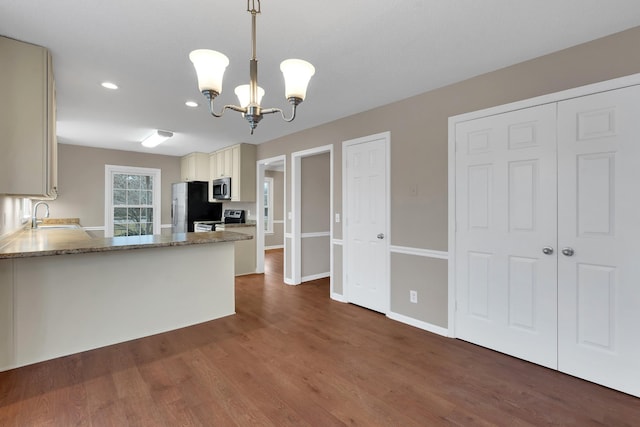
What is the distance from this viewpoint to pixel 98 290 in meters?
2.57

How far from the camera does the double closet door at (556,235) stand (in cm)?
199

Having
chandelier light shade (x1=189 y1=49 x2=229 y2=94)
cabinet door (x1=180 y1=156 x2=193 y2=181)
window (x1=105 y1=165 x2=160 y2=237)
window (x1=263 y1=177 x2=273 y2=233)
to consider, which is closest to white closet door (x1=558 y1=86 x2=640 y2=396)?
chandelier light shade (x1=189 y1=49 x2=229 y2=94)

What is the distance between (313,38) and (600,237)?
2.39 m

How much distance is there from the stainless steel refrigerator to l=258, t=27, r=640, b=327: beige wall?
→ 3.61m

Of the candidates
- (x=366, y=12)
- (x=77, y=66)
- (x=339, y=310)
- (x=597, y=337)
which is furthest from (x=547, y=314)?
(x=77, y=66)

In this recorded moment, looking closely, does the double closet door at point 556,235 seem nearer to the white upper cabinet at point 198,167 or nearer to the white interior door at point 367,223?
the white interior door at point 367,223

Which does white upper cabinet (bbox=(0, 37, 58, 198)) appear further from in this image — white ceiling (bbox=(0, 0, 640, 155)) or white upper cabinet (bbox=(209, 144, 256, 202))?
white upper cabinet (bbox=(209, 144, 256, 202))

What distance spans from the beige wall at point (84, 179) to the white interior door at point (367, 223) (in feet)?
16.1

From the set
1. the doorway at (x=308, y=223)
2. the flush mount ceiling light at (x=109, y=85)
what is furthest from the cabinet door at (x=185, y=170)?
the flush mount ceiling light at (x=109, y=85)

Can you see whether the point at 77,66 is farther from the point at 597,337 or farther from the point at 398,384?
the point at 597,337

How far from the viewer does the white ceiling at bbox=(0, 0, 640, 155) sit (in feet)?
5.74

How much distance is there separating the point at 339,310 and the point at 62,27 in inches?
135

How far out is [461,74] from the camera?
8.59 feet

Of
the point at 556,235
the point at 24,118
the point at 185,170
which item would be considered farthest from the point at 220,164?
the point at 556,235
